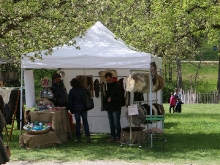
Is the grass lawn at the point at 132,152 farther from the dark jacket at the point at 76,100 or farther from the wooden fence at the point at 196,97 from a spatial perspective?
the wooden fence at the point at 196,97

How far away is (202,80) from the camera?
56.9 m

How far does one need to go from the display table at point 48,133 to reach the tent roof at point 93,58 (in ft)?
3.99

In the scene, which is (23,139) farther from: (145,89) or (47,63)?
(145,89)

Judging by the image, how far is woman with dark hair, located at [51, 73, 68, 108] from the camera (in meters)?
14.6

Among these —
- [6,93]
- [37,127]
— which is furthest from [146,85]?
[6,93]

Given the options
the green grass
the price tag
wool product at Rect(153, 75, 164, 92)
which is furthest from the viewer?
the green grass

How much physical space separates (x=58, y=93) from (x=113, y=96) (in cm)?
188

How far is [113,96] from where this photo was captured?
1351 cm

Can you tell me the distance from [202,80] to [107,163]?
47249mm

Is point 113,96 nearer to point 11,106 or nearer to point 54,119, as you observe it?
point 54,119

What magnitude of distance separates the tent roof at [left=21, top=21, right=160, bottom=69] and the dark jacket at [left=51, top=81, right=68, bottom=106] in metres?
1.36

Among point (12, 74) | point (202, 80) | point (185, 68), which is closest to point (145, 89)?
point (12, 74)

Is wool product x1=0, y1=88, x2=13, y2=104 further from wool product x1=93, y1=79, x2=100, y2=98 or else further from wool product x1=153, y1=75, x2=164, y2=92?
wool product x1=153, y1=75, x2=164, y2=92

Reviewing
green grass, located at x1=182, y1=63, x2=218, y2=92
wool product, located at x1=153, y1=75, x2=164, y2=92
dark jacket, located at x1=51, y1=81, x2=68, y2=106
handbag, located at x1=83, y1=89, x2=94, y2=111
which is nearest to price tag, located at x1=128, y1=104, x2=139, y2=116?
wool product, located at x1=153, y1=75, x2=164, y2=92
